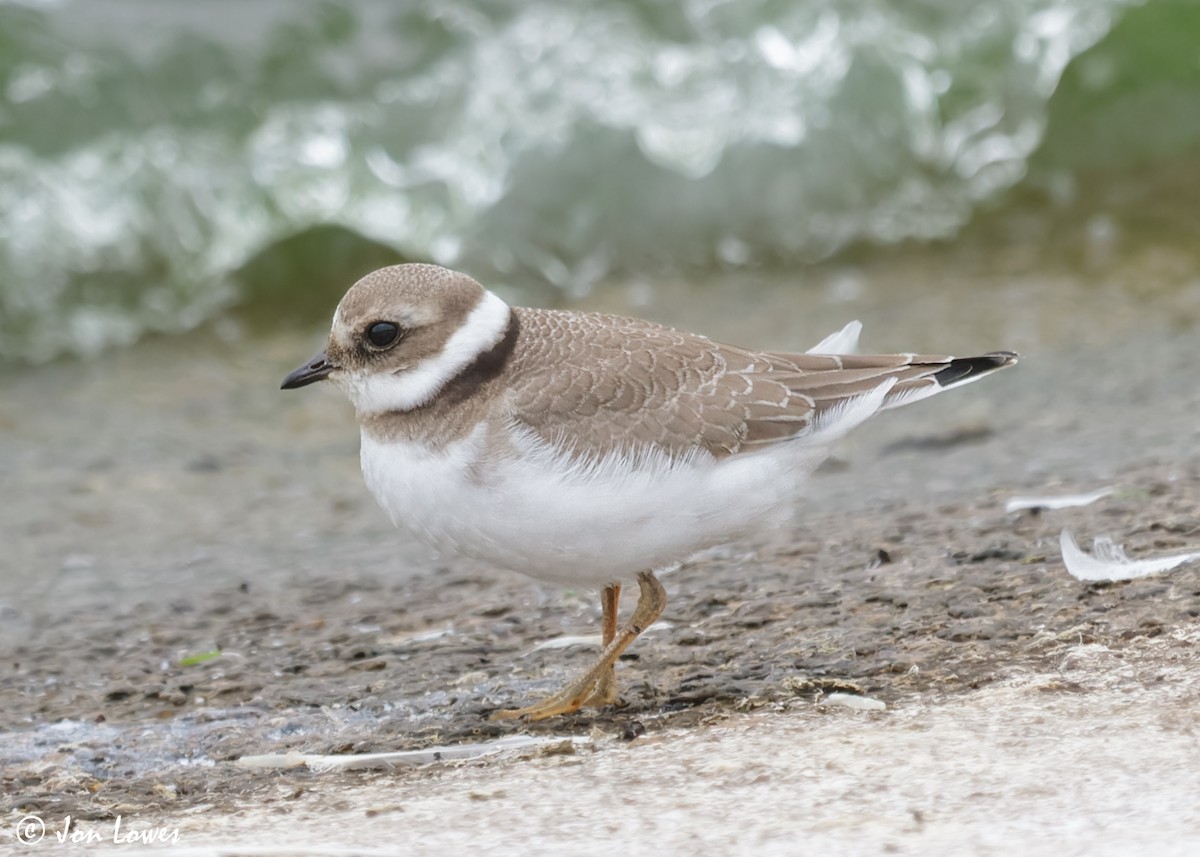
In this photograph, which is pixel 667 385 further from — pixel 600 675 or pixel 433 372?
pixel 600 675

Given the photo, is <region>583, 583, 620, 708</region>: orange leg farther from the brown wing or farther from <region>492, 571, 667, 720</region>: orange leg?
the brown wing

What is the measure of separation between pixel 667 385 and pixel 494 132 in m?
8.16

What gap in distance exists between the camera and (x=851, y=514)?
6.78m

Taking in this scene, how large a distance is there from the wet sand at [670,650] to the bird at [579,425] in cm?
52

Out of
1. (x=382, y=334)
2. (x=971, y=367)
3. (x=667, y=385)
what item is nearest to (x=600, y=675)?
(x=667, y=385)

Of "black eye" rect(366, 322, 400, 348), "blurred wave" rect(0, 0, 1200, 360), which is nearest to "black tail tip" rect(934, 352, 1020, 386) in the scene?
"black eye" rect(366, 322, 400, 348)

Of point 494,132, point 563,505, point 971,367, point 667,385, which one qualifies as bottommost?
point 563,505

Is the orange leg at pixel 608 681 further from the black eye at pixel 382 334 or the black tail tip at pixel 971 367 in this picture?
the black tail tip at pixel 971 367

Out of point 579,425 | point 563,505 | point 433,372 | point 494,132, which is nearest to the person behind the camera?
point 563,505

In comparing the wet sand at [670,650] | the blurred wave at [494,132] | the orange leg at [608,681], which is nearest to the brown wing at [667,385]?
the orange leg at [608,681]

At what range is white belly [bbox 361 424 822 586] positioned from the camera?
4379 millimetres

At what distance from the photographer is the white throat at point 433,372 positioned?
15.4ft

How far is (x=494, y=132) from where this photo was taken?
1255cm

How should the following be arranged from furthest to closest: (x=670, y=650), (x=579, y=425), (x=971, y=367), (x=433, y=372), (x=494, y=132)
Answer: (x=494, y=132) → (x=670, y=650) → (x=971, y=367) → (x=433, y=372) → (x=579, y=425)
